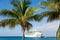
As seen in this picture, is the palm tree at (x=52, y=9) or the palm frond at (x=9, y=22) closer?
the palm tree at (x=52, y=9)

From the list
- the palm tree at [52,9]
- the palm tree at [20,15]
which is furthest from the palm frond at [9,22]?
the palm tree at [52,9]

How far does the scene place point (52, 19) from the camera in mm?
25109

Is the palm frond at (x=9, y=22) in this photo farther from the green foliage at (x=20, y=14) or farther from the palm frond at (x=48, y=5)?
the palm frond at (x=48, y=5)

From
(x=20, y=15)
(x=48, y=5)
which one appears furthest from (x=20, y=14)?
(x=48, y=5)

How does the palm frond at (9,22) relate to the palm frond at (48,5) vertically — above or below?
below

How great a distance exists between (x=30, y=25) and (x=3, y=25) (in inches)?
127

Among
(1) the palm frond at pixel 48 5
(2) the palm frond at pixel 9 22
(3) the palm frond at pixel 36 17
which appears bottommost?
(2) the palm frond at pixel 9 22

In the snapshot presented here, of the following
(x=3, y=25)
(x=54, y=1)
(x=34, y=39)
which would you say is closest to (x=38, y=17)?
(x=54, y=1)

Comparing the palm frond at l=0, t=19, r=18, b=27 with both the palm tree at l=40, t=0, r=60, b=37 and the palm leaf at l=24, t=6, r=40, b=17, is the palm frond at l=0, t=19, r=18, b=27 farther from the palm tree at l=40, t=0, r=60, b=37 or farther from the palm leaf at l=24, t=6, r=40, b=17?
the palm tree at l=40, t=0, r=60, b=37

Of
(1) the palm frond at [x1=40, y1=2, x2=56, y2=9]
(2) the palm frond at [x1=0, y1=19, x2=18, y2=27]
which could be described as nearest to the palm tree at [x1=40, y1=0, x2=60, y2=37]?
(1) the palm frond at [x1=40, y1=2, x2=56, y2=9]

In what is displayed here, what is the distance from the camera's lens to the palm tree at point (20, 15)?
85.1 feet

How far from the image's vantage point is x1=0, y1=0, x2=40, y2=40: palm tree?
25.9 metres

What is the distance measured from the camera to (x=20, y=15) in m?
26.5

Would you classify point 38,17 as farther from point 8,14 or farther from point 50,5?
point 8,14
